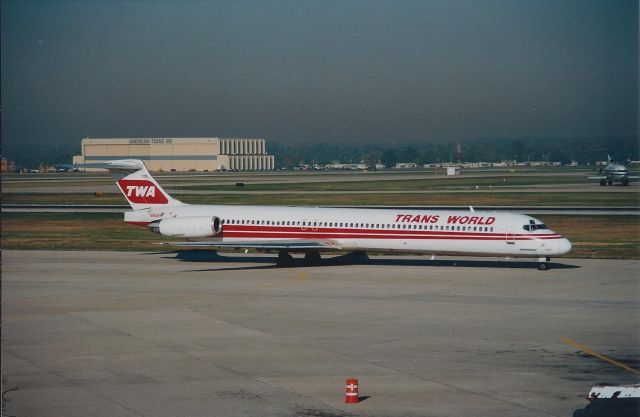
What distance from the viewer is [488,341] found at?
25.4 meters

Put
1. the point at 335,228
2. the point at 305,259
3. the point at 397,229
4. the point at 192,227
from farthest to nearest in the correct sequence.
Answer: the point at 305,259, the point at 192,227, the point at 335,228, the point at 397,229

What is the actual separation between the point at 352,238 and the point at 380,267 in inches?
84.8

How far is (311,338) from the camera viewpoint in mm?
25734

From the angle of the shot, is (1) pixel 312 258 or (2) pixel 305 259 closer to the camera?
(1) pixel 312 258

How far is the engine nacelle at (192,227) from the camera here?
44031 millimetres

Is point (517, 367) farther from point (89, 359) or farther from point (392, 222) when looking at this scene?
point (392, 222)

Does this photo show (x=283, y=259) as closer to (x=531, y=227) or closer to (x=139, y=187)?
(x=139, y=187)

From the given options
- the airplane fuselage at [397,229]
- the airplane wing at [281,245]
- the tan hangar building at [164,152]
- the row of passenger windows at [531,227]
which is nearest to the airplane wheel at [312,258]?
the airplane fuselage at [397,229]

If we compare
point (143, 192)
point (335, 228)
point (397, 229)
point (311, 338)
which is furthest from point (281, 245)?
point (311, 338)

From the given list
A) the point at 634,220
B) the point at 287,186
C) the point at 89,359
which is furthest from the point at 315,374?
the point at 287,186

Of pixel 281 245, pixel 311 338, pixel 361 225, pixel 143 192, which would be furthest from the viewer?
pixel 143 192

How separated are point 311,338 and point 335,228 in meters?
17.6

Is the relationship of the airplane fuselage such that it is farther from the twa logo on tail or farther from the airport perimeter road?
the twa logo on tail

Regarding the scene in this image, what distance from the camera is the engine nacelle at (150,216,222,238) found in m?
44.0
